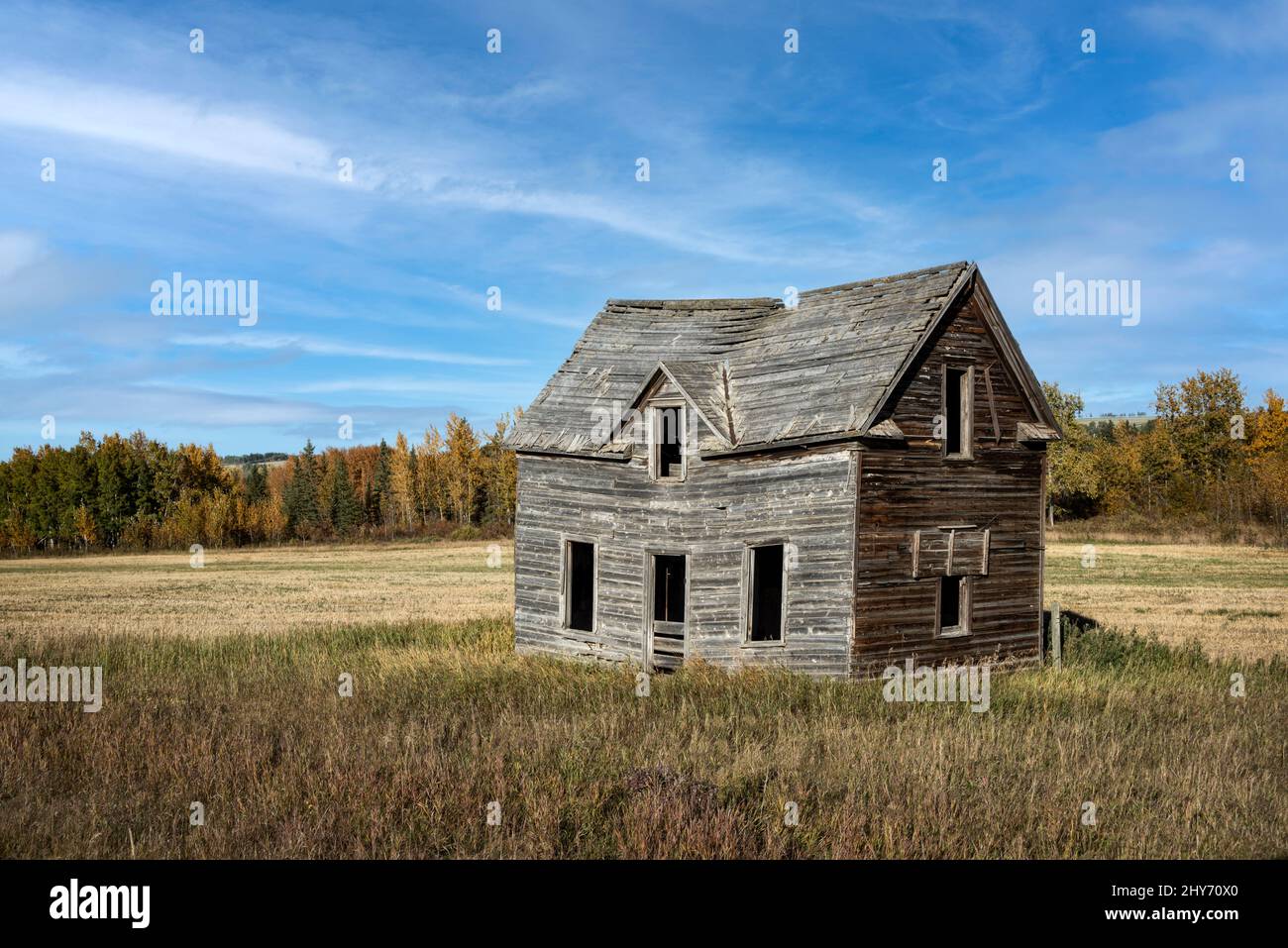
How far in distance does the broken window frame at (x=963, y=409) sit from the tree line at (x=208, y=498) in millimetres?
53028

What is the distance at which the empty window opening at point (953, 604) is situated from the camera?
18062 mm

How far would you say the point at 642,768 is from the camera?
1000cm

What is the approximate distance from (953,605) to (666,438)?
20.9 ft

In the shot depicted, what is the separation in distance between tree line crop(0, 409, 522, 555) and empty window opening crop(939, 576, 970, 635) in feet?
175

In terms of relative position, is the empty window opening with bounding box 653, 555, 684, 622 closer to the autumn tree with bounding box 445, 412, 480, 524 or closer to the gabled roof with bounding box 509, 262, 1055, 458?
the gabled roof with bounding box 509, 262, 1055, 458

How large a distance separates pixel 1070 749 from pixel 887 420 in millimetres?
6886

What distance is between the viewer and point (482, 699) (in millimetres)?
15078

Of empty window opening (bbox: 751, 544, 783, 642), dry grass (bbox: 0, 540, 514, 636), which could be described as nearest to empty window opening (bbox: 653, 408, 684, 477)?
empty window opening (bbox: 751, 544, 783, 642)

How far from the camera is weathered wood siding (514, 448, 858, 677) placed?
16.8 meters

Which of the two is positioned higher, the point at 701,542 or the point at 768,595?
the point at 701,542

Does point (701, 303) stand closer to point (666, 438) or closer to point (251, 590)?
point (666, 438)

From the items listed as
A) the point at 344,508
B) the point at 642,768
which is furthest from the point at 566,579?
the point at 344,508

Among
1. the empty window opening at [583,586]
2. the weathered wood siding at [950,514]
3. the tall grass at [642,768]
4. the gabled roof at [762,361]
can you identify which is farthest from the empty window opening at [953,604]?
the empty window opening at [583,586]

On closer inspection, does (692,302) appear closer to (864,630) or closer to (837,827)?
(864,630)
